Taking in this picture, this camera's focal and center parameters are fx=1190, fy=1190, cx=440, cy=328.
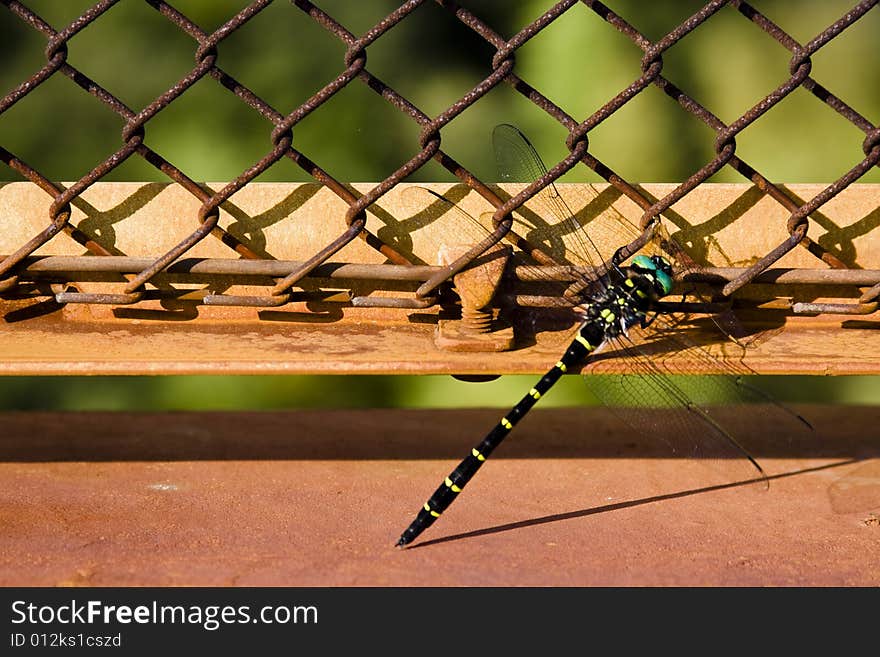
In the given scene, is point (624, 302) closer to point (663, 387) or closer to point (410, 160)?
point (663, 387)

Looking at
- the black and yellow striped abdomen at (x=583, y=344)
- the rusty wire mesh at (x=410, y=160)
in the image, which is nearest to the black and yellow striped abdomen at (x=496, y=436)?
the black and yellow striped abdomen at (x=583, y=344)

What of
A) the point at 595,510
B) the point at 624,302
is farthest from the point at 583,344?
the point at 595,510

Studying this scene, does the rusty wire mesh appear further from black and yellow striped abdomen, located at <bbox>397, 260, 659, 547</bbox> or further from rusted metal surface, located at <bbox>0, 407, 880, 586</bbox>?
rusted metal surface, located at <bbox>0, 407, 880, 586</bbox>

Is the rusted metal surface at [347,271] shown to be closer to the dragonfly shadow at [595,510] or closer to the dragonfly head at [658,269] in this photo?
the dragonfly head at [658,269]

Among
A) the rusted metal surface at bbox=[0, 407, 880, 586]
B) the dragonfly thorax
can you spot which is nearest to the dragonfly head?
the dragonfly thorax

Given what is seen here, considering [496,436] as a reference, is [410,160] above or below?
above

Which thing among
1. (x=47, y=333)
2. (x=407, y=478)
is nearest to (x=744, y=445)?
(x=407, y=478)
